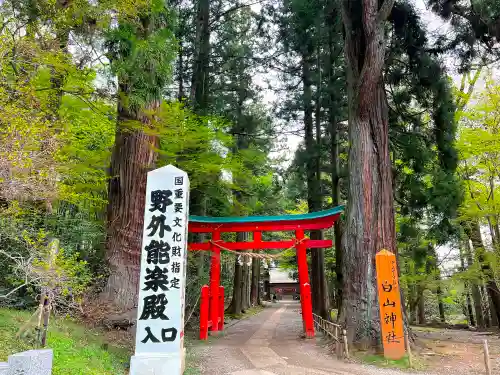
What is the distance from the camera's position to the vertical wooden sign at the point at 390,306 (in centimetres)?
625

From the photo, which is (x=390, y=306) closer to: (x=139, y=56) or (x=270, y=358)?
(x=270, y=358)

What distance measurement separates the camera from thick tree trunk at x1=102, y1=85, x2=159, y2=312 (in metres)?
6.53

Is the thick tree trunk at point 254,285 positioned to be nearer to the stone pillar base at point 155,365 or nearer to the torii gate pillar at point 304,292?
the torii gate pillar at point 304,292

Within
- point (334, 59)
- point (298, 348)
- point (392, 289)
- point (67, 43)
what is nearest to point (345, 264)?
point (392, 289)

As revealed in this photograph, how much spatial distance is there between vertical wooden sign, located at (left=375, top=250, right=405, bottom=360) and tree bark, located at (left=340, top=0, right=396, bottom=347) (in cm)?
35

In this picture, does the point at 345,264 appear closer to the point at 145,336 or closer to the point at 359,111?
the point at 359,111

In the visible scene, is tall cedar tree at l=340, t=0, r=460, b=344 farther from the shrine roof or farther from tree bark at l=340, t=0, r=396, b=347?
the shrine roof

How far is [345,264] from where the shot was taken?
750cm

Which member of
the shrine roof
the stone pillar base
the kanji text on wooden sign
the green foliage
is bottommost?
the stone pillar base

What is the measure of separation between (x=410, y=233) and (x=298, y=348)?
14.7ft

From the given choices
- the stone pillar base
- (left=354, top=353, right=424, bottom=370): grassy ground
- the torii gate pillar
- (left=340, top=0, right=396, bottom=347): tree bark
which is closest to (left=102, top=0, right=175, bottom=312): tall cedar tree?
the stone pillar base

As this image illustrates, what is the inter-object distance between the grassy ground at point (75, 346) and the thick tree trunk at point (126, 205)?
715mm

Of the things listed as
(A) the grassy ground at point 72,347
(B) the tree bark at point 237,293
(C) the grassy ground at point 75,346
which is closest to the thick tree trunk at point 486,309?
(B) the tree bark at point 237,293

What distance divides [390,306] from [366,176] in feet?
8.60
